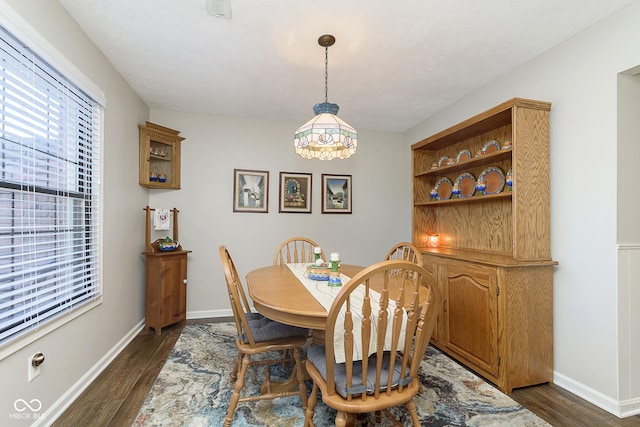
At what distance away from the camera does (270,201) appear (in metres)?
3.96

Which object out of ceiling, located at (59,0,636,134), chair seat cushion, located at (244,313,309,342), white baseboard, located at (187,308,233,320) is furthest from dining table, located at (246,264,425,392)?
ceiling, located at (59,0,636,134)

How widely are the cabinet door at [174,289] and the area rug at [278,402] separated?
772mm

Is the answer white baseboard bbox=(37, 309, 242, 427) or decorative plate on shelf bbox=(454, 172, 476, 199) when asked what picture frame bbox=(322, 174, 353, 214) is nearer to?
decorative plate on shelf bbox=(454, 172, 476, 199)

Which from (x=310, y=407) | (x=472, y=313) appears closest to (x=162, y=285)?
(x=310, y=407)

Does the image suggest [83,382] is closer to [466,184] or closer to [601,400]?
[601,400]

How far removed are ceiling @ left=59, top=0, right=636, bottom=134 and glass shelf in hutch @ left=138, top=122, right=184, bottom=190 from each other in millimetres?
377

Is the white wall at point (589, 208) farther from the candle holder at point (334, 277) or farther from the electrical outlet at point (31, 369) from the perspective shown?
the electrical outlet at point (31, 369)

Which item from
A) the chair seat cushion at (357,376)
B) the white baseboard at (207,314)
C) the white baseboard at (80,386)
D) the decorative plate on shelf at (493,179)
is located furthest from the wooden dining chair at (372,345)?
the white baseboard at (207,314)

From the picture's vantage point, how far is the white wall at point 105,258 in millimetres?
1602

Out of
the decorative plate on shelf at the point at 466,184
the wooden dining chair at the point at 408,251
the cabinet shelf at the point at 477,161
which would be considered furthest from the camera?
the decorative plate on shelf at the point at 466,184

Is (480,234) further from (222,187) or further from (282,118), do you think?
(222,187)

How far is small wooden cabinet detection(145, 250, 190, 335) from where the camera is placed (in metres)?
3.14

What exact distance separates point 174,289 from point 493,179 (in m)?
3.38

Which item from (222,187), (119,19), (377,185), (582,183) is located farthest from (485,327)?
(119,19)
